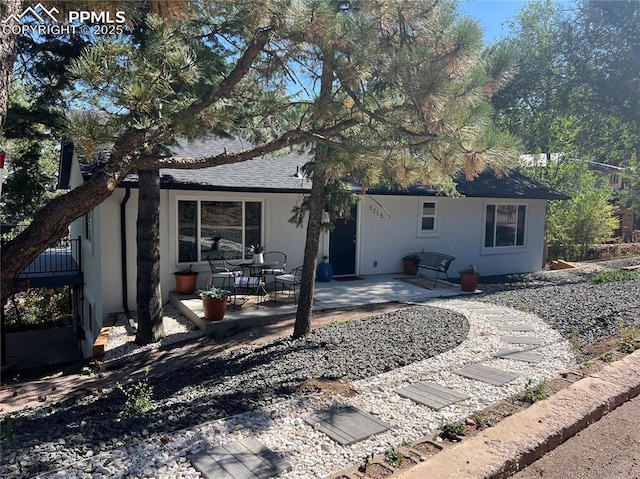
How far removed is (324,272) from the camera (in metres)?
11.5

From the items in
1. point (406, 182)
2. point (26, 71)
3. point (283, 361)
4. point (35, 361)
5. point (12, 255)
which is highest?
point (26, 71)

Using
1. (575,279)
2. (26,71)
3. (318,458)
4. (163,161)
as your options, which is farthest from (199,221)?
(575,279)

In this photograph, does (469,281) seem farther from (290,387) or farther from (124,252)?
(124,252)

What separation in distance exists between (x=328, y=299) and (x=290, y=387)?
4957mm

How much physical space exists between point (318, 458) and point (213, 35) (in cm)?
532

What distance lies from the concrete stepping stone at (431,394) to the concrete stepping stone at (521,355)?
4.85 feet

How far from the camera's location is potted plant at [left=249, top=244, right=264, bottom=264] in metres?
10.0

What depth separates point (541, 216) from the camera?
50.0ft

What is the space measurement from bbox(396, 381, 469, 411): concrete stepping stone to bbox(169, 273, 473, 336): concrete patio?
3.99 m

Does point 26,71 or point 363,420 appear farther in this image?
point 26,71

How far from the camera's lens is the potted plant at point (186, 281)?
9578mm

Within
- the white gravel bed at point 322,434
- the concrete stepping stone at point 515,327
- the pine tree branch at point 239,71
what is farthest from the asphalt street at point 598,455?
the pine tree branch at point 239,71

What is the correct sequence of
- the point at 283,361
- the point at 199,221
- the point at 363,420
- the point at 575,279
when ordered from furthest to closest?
1. the point at 575,279
2. the point at 199,221
3. the point at 283,361
4. the point at 363,420

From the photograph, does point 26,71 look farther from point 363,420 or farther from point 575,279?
point 575,279
